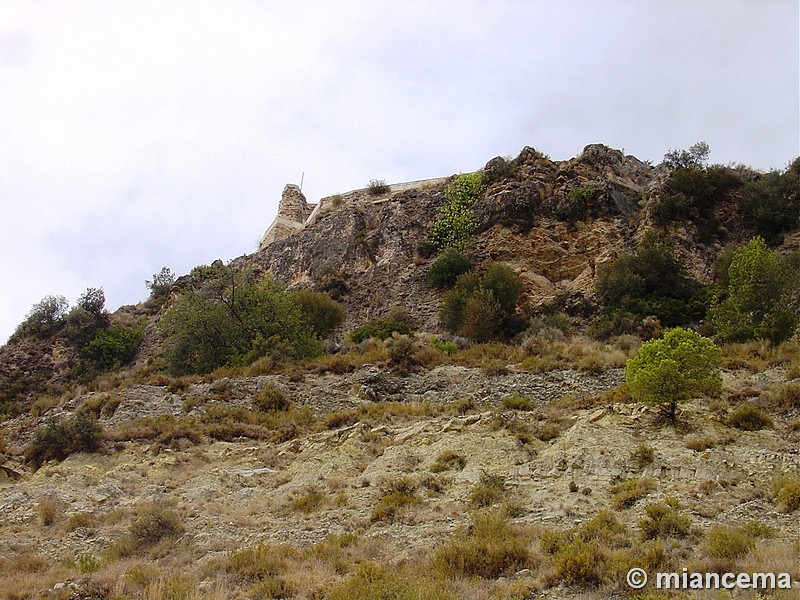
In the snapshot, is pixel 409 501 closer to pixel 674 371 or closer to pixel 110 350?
pixel 674 371

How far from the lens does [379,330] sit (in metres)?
27.6

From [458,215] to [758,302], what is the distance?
17.4m

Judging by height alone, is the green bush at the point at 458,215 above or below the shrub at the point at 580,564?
above

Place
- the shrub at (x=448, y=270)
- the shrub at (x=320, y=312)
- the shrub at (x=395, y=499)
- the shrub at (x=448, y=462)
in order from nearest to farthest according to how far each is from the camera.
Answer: the shrub at (x=395, y=499), the shrub at (x=448, y=462), the shrub at (x=320, y=312), the shrub at (x=448, y=270)

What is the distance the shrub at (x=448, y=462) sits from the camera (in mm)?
12484

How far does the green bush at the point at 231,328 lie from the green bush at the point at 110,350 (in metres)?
9.58

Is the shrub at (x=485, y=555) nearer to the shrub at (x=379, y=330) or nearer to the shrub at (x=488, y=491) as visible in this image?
the shrub at (x=488, y=491)

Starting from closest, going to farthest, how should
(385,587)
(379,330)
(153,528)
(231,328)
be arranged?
(385,587), (153,528), (231,328), (379,330)

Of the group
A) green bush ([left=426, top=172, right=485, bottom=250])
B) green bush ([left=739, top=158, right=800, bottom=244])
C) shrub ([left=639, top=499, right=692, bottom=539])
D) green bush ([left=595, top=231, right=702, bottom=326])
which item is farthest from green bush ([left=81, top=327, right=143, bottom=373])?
green bush ([left=739, top=158, right=800, bottom=244])

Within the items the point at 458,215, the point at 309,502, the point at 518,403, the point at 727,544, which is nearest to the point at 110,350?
the point at 458,215

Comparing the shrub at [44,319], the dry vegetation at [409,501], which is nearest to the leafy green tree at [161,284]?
the shrub at [44,319]

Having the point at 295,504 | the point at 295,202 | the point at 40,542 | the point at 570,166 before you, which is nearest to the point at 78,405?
the point at 40,542

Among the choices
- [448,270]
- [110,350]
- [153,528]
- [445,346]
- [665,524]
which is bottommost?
[665,524]

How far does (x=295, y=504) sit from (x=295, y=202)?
3944cm
